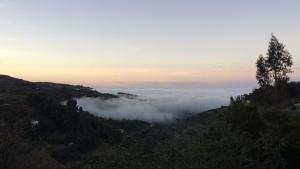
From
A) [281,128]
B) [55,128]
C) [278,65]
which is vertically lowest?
[55,128]

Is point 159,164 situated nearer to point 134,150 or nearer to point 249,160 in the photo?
point 134,150

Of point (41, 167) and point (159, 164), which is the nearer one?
point (159, 164)

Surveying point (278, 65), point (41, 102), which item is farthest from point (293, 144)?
point (41, 102)

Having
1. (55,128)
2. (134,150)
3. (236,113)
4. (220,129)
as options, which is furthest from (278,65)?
(55,128)

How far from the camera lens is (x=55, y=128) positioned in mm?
97938

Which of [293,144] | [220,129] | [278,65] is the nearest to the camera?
[220,129]

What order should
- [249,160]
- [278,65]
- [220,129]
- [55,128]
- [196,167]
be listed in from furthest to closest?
[55,128] → [278,65] → [220,129] → [249,160] → [196,167]

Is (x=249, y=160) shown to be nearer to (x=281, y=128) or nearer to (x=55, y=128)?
(x=281, y=128)

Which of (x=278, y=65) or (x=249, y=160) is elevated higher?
(x=278, y=65)

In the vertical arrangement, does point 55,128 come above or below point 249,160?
below

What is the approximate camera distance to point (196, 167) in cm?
1097

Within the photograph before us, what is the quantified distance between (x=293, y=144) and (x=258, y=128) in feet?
9.68

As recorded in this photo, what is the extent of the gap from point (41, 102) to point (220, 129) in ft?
319

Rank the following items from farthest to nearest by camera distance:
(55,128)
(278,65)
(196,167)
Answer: (55,128) < (278,65) < (196,167)
